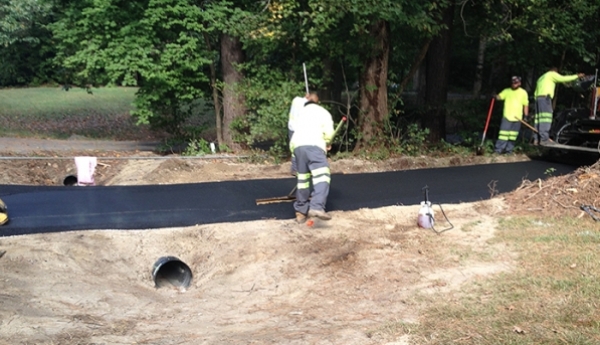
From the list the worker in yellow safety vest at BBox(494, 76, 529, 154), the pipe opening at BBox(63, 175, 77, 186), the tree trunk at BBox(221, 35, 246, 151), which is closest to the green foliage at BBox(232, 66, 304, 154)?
the tree trunk at BBox(221, 35, 246, 151)

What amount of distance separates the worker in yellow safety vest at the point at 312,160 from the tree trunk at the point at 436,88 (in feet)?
27.6

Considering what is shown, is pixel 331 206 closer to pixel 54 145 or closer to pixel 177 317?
pixel 177 317

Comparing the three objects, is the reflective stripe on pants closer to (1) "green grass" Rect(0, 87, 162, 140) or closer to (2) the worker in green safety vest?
(2) the worker in green safety vest

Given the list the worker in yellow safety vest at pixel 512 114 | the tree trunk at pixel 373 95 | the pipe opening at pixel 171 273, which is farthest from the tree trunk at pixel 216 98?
the pipe opening at pixel 171 273

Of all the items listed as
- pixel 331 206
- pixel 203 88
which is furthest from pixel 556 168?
pixel 203 88

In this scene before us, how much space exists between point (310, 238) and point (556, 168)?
6549 millimetres

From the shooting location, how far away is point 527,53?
56.3 feet

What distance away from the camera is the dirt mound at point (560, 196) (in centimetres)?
921

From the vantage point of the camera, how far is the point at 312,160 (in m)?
8.71

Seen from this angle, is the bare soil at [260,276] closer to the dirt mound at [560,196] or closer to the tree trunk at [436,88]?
the dirt mound at [560,196]

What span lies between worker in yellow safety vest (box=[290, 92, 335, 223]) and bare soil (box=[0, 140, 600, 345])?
285 mm

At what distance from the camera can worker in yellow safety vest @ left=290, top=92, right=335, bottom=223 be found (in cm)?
872

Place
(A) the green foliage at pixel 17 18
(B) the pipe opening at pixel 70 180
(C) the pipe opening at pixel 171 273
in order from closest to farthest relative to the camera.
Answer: (C) the pipe opening at pixel 171 273 → (B) the pipe opening at pixel 70 180 → (A) the green foliage at pixel 17 18

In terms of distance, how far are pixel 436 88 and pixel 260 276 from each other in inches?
425
